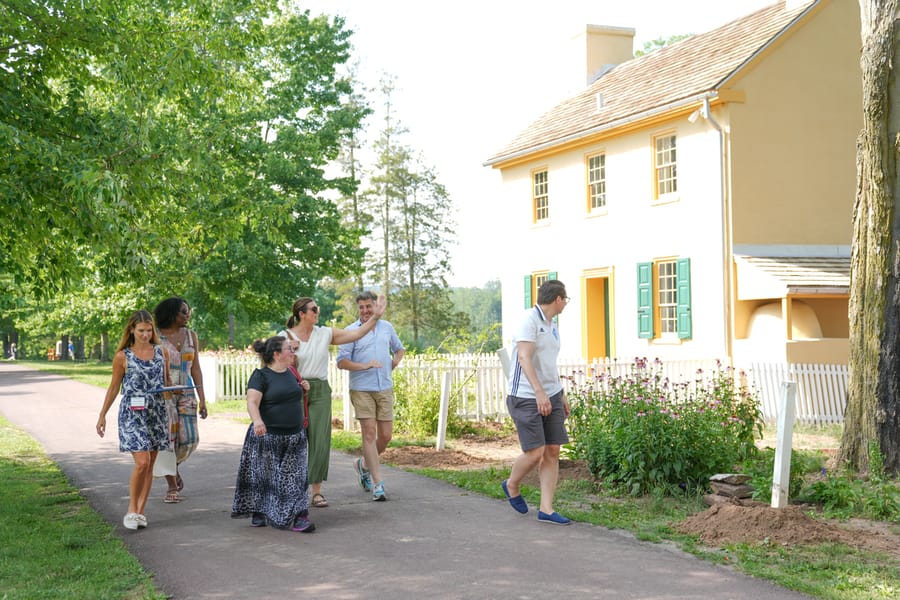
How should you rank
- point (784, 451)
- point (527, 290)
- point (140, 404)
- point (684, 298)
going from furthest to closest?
point (527, 290), point (684, 298), point (784, 451), point (140, 404)

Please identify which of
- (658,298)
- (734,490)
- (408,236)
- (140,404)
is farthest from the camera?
(408,236)

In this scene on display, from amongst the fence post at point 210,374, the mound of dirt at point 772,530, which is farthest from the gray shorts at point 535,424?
the fence post at point 210,374

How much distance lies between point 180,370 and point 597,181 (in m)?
17.4

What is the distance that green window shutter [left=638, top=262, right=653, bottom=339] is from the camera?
76.6 feet

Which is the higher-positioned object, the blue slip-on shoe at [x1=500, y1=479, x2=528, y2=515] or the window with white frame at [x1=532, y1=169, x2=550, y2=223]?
the window with white frame at [x1=532, y1=169, x2=550, y2=223]

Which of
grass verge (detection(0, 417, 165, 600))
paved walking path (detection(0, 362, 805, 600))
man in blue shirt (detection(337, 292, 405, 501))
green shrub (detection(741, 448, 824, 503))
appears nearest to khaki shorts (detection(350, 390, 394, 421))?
man in blue shirt (detection(337, 292, 405, 501))

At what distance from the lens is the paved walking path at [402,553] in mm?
6340

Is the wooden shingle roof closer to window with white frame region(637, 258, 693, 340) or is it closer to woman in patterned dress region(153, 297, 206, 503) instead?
window with white frame region(637, 258, 693, 340)

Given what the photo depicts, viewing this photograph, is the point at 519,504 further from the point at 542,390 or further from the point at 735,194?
the point at 735,194

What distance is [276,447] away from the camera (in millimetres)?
8352

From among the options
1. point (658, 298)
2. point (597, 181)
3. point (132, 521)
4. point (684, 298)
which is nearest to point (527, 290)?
point (597, 181)

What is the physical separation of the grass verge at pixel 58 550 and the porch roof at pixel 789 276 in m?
13.9

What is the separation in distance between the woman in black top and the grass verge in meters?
1.17

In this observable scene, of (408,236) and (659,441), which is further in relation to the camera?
(408,236)
